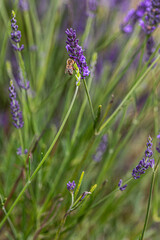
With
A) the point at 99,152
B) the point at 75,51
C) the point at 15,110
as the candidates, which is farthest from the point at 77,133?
the point at 75,51

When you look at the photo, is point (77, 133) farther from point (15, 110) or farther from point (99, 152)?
point (15, 110)

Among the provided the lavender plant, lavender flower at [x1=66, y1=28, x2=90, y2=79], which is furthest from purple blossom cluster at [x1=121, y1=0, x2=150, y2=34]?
lavender flower at [x1=66, y1=28, x2=90, y2=79]

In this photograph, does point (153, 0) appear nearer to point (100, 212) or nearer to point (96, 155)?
point (96, 155)

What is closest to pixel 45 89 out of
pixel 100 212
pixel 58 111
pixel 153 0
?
pixel 58 111

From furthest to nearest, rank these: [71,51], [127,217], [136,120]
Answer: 1. [127,217]
2. [136,120]
3. [71,51]

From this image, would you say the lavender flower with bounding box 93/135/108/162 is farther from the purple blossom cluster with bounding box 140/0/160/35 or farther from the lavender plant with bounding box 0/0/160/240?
the purple blossom cluster with bounding box 140/0/160/35

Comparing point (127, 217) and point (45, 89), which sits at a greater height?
point (45, 89)

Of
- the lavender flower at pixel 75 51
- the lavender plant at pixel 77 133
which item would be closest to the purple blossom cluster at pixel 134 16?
the lavender plant at pixel 77 133
